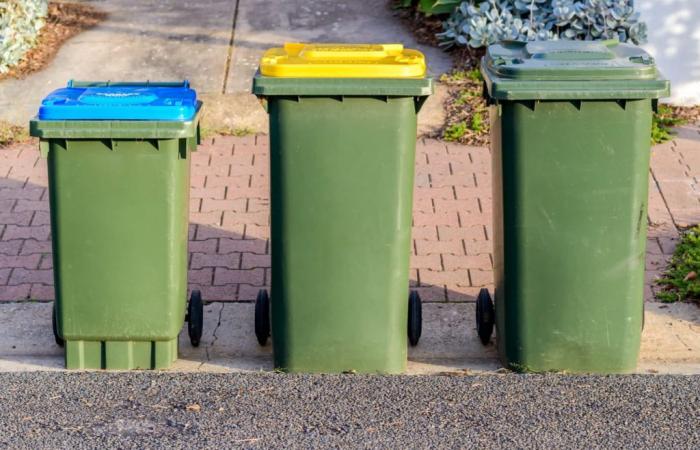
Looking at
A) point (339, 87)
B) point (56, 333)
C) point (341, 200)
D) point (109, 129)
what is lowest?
point (56, 333)

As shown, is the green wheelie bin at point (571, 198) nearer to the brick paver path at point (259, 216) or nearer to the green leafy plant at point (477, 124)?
the brick paver path at point (259, 216)

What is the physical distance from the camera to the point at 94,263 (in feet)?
18.1

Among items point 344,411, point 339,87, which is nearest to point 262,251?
point 344,411

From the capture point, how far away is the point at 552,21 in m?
9.23

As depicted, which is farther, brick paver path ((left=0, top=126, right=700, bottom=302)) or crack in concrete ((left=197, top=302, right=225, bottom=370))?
brick paver path ((left=0, top=126, right=700, bottom=302))

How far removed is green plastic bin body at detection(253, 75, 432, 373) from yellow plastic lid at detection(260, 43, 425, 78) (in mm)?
49

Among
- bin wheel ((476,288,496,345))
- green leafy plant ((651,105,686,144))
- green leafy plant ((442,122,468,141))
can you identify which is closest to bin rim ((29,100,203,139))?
bin wheel ((476,288,496,345))

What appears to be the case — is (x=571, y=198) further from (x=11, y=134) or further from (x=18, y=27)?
(x=18, y=27)

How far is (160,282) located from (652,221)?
10.4 feet

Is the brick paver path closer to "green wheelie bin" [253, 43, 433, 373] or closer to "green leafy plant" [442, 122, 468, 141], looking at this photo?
"green leafy plant" [442, 122, 468, 141]

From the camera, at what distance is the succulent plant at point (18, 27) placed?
31.3ft

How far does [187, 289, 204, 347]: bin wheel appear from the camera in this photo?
5.94 m

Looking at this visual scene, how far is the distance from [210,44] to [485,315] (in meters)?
4.88

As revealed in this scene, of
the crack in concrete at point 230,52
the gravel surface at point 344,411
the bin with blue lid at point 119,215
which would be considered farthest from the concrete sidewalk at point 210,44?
the gravel surface at point 344,411
